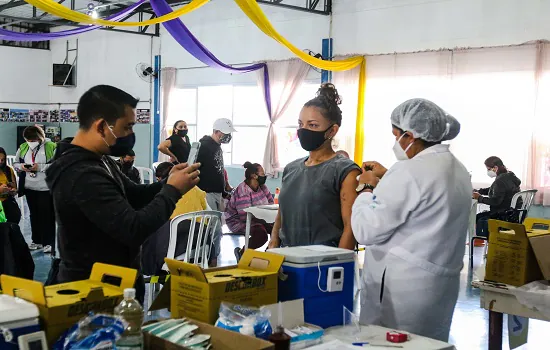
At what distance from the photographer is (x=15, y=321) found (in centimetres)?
150

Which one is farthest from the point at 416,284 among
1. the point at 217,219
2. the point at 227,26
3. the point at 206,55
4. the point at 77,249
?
the point at 227,26

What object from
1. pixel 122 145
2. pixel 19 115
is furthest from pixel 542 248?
pixel 19 115

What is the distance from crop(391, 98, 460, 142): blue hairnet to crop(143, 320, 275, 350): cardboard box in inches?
40.7

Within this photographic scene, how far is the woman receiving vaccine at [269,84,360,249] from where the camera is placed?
2609 mm

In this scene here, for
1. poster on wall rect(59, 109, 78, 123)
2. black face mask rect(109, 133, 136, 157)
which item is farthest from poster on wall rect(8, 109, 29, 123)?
black face mask rect(109, 133, 136, 157)

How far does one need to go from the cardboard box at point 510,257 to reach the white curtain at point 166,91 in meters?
9.71

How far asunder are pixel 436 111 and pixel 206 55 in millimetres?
5415

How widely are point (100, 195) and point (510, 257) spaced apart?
177 centimetres

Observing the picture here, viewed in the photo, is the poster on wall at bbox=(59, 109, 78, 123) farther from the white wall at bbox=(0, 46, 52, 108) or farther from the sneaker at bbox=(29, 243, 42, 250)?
the sneaker at bbox=(29, 243, 42, 250)

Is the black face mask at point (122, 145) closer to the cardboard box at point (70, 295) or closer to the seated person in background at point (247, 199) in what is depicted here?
the cardboard box at point (70, 295)

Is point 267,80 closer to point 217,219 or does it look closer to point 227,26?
point 227,26

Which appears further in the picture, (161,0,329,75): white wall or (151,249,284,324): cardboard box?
(161,0,329,75): white wall

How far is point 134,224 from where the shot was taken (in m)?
1.98

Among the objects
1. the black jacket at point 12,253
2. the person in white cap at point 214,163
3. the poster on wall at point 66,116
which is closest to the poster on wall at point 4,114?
the poster on wall at point 66,116
